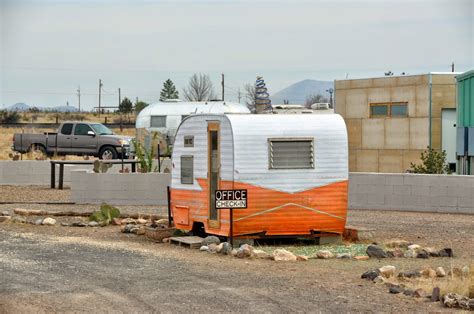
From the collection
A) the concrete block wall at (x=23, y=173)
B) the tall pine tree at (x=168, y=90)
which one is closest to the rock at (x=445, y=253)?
the concrete block wall at (x=23, y=173)

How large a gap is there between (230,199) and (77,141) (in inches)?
976

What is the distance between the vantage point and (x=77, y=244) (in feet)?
53.4

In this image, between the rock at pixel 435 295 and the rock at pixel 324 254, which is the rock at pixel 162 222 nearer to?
the rock at pixel 324 254

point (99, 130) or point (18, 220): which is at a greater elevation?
point (99, 130)

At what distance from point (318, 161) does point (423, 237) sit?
304 centimetres

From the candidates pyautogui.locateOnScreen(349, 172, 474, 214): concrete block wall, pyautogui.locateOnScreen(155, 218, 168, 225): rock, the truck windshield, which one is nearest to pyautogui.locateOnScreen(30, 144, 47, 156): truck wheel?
the truck windshield

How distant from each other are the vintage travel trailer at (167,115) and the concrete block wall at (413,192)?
455 inches

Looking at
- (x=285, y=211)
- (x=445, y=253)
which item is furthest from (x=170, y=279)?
(x=445, y=253)

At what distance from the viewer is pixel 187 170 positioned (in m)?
17.4

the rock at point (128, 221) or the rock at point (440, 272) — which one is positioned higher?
the rock at point (440, 272)

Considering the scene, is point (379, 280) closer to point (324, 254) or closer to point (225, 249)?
point (324, 254)

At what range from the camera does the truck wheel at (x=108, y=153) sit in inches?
1496

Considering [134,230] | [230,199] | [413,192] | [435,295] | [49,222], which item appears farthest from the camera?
[413,192]

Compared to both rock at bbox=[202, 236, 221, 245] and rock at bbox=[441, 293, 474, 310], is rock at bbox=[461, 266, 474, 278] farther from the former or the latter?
rock at bbox=[202, 236, 221, 245]
